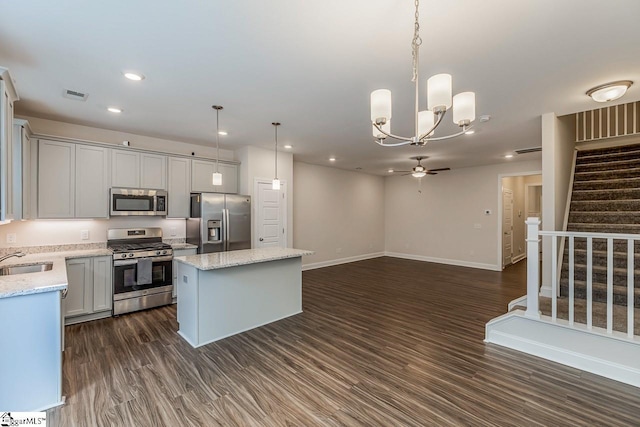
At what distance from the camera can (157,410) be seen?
2166 mm

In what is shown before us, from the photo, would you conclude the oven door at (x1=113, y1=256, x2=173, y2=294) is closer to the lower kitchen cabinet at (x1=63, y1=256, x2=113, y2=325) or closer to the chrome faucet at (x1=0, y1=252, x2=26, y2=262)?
the lower kitchen cabinet at (x1=63, y1=256, x2=113, y2=325)

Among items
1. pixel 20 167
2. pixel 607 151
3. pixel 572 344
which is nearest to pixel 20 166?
pixel 20 167

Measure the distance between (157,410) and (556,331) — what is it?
3.74 meters

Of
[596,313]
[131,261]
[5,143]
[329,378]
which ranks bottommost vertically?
[329,378]

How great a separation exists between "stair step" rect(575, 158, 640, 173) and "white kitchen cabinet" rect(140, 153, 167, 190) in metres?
7.51

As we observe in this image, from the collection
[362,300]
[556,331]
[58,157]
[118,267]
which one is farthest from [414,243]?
[58,157]

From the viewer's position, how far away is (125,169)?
173 inches

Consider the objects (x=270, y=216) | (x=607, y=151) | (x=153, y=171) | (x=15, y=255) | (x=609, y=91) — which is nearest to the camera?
(x=609, y=91)

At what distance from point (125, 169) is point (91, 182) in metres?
0.47

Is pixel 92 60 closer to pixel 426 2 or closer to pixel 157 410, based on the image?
pixel 426 2

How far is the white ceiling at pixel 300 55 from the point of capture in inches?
74.3

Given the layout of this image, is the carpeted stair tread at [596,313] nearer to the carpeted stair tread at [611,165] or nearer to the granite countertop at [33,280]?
the carpeted stair tread at [611,165]

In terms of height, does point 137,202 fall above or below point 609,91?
below

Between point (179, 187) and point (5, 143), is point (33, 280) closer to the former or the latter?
point (5, 143)
